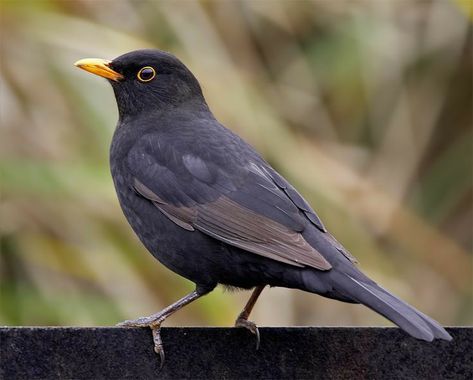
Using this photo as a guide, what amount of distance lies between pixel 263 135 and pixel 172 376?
2.57 meters

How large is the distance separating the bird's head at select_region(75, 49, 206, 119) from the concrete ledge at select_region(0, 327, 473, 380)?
1444 millimetres

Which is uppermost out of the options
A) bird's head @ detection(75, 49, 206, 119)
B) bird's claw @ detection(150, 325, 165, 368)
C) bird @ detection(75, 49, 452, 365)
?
bird's head @ detection(75, 49, 206, 119)

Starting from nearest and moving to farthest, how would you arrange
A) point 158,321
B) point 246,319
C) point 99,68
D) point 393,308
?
1. point 393,308
2. point 158,321
3. point 246,319
4. point 99,68

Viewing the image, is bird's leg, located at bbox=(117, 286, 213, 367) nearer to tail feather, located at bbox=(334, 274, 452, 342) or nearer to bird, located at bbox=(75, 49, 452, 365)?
bird, located at bbox=(75, 49, 452, 365)

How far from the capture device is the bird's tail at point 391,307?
2930 mm

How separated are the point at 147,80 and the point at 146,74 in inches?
1.3

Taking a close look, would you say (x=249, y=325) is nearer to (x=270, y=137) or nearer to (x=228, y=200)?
(x=228, y=200)

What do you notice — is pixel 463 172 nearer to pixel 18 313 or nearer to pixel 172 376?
pixel 18 313

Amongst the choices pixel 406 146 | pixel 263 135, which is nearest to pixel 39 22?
pixel 263 135

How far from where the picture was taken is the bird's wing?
140 inches

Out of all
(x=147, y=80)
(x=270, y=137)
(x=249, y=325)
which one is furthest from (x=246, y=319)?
(x=270, y=137)

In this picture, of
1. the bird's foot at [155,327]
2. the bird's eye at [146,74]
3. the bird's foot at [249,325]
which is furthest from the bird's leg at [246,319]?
the bird's eye at [146,74]

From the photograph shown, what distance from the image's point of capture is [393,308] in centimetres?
313

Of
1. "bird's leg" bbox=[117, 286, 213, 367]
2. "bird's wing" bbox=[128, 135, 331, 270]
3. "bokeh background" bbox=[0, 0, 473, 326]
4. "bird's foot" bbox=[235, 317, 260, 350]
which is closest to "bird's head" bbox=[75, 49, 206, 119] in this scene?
"bird's wing" bbox=[128, 135, 331, 270]
